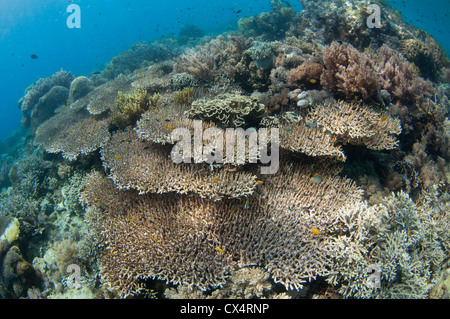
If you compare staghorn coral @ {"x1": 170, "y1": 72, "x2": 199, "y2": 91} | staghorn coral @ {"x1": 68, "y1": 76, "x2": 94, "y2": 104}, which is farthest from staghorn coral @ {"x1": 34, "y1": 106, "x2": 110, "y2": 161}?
staghorn coral @ {"x1": 68, "y1": 76, "x2": 94, "y2": 104}

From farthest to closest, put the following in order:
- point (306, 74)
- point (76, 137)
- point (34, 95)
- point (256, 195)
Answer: point (34, 95), point (76, 137), point (306, 74), point (256, 195)

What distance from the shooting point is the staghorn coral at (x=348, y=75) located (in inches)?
176

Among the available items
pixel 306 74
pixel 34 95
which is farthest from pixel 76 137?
pixel 34 95

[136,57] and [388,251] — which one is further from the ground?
[136,57]

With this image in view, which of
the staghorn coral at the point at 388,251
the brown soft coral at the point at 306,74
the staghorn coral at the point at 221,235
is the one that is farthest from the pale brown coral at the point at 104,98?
the staghorn coral at the point at 388,251

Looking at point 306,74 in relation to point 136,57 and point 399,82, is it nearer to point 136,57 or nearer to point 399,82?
point 399,82

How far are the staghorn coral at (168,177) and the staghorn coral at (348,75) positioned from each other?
2.86 meters

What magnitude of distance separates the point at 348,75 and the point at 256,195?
10.4 ft

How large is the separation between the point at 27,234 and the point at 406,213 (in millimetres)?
8473

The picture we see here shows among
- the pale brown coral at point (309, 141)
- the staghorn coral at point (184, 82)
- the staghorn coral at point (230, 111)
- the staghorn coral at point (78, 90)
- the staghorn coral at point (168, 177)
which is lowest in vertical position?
the staghorn coral at point (168, 177)

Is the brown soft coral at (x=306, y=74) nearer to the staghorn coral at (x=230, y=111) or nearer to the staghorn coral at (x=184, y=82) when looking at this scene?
the staghorn coral at (x=230, y=111)

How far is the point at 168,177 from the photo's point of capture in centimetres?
375
